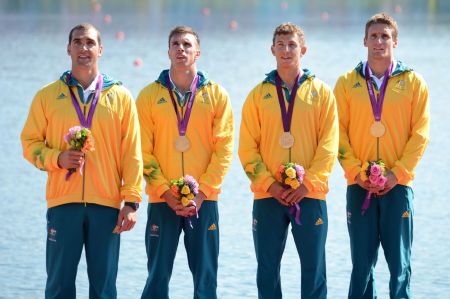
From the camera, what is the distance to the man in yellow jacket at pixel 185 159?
7.89 metres

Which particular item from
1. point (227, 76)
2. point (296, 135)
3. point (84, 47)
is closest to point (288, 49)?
point (296, 135)

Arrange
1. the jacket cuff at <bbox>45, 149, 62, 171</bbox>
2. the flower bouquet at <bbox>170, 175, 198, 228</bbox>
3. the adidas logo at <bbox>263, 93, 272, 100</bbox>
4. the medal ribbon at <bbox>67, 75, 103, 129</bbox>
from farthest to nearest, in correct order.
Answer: the adidas logo at <bbox>263, 93, 272, 100</bbox> → the flower bouquet at <bbox>170, 175, 198, 228</bbox> → the medal ribbon at <bbox>67, 75, 103, 129</bbox> → the jacket cuff at <bbox>45, 149, 62, 171</bbox>

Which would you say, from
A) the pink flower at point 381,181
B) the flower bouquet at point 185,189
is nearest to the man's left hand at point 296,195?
the pink flower at point 381,181

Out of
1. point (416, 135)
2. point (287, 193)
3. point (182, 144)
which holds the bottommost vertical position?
point (287, 193)

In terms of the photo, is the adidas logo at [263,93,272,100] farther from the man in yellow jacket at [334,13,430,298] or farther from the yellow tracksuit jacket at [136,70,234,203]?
the man in yellow jacket at [334,13,430,298]

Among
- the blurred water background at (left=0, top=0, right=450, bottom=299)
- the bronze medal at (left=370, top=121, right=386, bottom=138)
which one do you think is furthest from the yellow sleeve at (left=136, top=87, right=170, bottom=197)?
the blurred water background at (left=0, top=0, right=450, bottom=299)

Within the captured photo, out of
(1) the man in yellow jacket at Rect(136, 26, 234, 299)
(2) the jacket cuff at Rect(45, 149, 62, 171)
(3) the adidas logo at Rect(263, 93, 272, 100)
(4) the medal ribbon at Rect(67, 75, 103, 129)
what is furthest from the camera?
(3) the adidas logo at Rect(263, 93, 272, 100)

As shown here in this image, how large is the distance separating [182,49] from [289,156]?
107 centimetres

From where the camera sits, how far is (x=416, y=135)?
26.7ft

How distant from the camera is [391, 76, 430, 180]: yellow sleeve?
808cm

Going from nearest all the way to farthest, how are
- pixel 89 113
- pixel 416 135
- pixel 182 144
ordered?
pixel 89 113, pixel 182 144, pixel 416 135

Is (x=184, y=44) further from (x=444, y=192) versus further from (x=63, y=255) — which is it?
(x=444, y=192)

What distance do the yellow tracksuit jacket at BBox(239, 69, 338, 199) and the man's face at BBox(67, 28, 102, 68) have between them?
1198 millimetres

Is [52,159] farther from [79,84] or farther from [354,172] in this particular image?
[354,172]
